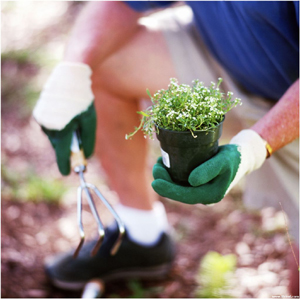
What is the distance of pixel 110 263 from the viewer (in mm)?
2031

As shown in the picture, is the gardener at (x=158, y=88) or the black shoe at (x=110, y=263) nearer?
the gardener at (x=158, y=88)

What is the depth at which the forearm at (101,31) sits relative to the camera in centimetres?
174

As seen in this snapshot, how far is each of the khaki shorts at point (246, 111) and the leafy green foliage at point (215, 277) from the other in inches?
12.2

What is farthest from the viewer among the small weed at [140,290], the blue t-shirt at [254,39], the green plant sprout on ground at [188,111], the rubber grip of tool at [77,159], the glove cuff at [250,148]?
the small weed at [140,290]

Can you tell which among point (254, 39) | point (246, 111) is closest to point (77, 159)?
point (246, 111)

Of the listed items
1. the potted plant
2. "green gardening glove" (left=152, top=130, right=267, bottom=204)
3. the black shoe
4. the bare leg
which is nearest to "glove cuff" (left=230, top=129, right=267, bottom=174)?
"green gardening glove" (left=152, top=130, right=267, bottom=204)

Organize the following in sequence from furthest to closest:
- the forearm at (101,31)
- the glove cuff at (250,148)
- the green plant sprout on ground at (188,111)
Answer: the forearm at (101,31) < the glove cuff at (250,148) < the green plant sprout on ground at (188,111)

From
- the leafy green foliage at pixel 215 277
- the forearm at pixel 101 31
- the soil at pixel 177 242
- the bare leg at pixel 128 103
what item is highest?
the forearm at pixel 101 31

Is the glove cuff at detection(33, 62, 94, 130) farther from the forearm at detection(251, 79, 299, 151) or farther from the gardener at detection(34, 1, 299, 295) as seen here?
the forearm at detection(251, 79, 299, 151)

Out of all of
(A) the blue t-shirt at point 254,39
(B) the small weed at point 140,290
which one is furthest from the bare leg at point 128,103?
(B) the small weed at point 140,290

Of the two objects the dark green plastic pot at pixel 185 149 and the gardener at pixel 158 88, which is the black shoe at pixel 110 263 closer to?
the gardener at pixel 158 88

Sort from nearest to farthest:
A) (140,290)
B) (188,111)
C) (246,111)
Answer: (188,111)
(246,111)
(140,290)

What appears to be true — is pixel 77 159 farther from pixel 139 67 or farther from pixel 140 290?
pixel 140 290

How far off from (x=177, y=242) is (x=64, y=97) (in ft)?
3.75
